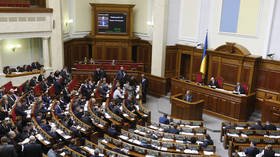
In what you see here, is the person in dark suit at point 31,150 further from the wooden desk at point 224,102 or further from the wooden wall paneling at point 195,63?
the wooden wall paneling at point 195,63

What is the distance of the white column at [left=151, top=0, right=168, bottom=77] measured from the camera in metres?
18.0

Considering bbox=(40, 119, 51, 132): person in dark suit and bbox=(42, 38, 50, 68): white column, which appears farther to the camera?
bbox=(42, 38, 50, 68): white column

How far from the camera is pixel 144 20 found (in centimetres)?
2114

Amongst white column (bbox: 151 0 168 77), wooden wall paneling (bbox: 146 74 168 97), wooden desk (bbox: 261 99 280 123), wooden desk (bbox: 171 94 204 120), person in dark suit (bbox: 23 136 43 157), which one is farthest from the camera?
white column (bbox: 151 0 168 77)

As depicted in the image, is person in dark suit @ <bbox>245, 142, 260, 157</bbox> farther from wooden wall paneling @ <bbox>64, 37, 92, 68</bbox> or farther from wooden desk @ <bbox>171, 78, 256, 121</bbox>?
wooden wall paneling @ <bbox>64, 37, 92, 68</bbox>

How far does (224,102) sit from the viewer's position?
14.3 m

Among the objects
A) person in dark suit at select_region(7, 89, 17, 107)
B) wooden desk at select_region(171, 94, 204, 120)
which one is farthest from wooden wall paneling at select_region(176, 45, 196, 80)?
person in dark suit at select_region(7, 89, 17, 107)

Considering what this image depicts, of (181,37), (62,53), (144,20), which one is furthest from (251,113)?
(62,53)

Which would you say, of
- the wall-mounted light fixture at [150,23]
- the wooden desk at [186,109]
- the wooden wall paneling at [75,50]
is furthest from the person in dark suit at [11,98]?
the wall-mounted light fixture at [150,23]

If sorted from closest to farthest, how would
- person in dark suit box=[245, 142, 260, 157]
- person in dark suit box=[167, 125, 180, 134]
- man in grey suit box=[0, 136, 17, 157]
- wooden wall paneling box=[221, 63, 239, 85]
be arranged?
1. man in grey suit box=[0, 136, 17, 157]
2. person in dark suit box=[245, 142, 260, 157]
3. person in dark suit box=[167, 125, 180, 134]
4. wooden wall paneling box=[221, 63, 239, 85]

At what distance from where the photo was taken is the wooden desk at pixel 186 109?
13.6 meters

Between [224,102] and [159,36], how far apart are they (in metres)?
6.17

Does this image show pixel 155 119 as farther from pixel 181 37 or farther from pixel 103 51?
pixel 103 51

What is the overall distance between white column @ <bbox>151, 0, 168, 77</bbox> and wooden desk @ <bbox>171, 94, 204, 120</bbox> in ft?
15.2
